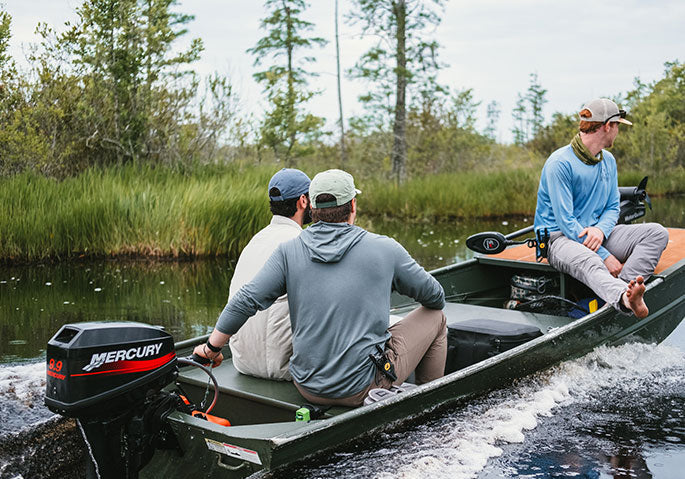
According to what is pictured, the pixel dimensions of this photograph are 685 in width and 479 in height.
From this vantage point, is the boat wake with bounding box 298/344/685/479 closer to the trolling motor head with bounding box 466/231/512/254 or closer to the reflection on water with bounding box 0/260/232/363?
the trolling motor head with bounding box 466/231/512/254

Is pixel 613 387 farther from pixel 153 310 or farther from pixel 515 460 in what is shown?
pixel 153 310

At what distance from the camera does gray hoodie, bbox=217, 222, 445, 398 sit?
11.3 feet

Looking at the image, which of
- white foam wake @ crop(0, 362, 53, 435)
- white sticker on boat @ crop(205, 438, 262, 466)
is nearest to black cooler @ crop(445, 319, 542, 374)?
white sticker on boat @ crop(205, 438, 262, 466)

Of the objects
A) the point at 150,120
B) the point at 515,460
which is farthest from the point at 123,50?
the point at 515,460

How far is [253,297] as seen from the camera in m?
3.42

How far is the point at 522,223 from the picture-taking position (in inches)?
626

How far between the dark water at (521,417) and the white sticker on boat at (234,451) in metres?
0.26

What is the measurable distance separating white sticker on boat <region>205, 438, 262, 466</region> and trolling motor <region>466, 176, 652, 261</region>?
123 inches

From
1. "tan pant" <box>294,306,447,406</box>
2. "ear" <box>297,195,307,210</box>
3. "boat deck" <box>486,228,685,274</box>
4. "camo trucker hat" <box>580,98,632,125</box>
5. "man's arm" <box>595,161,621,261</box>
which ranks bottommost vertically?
"tan pant" <box>294,306,447,406</box>

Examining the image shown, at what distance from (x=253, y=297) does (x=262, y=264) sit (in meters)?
0.52

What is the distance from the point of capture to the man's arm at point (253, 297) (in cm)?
342

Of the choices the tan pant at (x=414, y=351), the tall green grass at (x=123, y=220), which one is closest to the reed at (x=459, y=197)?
the tall green grass at (x=123, y=220)

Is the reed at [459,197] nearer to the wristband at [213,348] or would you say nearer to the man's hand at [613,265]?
the man's hand at [613,265]

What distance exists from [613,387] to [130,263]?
725cm
